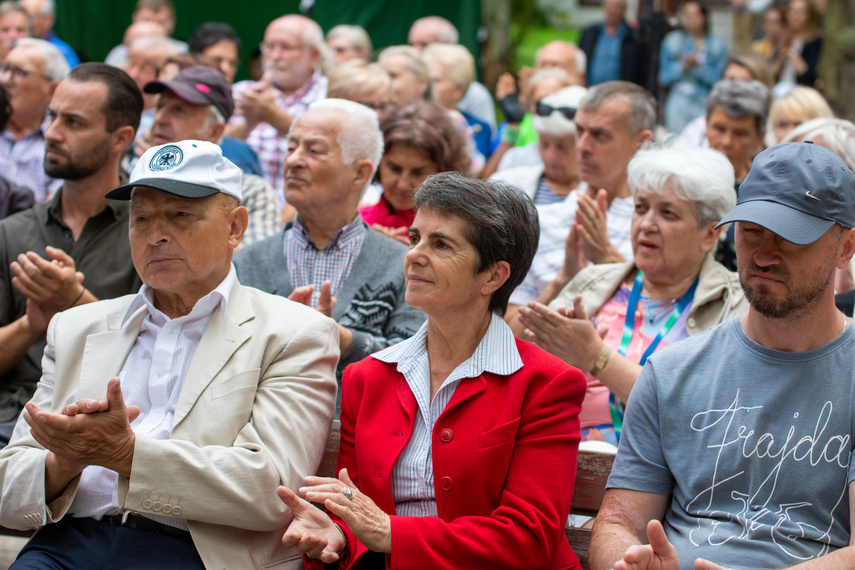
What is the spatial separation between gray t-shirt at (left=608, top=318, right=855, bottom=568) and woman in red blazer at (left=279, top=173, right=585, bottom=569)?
260mm

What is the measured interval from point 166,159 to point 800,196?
6.03 ft

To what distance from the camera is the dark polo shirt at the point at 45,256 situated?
3594 mm

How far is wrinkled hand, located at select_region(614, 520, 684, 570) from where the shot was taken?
211 centimetres

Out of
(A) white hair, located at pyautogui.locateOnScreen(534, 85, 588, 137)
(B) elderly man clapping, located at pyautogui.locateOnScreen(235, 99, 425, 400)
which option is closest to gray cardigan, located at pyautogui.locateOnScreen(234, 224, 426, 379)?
(B) elderly man clapping, located at pyautogui.locateOnScreen(235, 99, 425, 400)

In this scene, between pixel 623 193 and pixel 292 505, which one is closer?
pixel 292 505

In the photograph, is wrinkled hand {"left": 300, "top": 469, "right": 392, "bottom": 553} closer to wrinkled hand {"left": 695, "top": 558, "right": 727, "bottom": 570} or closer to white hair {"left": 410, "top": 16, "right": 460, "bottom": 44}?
wrinkled hand {"left": 695, "top": 558, "right": 727, "bottom": 570}

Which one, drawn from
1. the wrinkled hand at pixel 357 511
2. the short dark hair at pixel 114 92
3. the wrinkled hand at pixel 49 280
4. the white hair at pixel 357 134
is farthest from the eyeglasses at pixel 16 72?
the wrinkled hand at pixel 357 511

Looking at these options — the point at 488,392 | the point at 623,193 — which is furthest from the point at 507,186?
the point at 623,193

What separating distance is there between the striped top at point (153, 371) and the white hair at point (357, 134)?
4.22 feet

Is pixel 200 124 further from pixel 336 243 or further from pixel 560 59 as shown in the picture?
pixel 560 59

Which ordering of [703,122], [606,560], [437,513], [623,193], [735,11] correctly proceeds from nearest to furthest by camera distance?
[606,560] < [437,513] < [623,193] < [703,122] < [735,11]

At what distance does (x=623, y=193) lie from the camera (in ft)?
15.5

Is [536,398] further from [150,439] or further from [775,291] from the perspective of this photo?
[150,439]

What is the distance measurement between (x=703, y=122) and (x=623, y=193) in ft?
7.53
